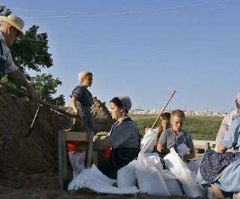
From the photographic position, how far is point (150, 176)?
521 centimetres

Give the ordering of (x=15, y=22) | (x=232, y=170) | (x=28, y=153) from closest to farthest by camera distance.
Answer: (x=232, y=170), (x=15, y=22), (x=28, y=153)

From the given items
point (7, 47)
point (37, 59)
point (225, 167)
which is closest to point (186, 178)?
point (225, 167)

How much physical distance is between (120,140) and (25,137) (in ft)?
8.22

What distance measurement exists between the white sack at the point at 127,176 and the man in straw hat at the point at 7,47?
1231 mm

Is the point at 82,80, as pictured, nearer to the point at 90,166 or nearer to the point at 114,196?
the point at 90,166

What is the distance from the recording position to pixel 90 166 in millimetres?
5793

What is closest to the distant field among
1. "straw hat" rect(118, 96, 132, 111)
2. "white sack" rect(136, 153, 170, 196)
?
"straw hat" rect(118, 96, 132, 111)

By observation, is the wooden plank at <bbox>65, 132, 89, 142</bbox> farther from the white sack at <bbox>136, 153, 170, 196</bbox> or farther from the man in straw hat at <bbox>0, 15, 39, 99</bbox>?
the white sack at <bbox>136, 153, 170, 196</bbox>

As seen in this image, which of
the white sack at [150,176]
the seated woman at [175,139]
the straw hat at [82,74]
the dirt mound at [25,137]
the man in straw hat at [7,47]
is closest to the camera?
the white sack at [150,176]

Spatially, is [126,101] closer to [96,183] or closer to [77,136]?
[77,136]

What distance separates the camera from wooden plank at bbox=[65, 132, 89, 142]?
5.67 m

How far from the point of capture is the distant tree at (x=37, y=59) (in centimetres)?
1614

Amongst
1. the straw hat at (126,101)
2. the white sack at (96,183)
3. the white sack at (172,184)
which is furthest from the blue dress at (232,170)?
the straw hat at (126,101)

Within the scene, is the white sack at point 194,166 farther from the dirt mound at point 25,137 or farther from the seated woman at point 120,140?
the dirt mound at point 25,137
